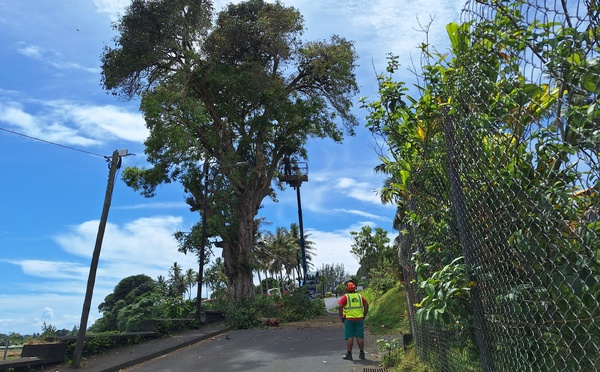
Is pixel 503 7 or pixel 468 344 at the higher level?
pixel 503 7

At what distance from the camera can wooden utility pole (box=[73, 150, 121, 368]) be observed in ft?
33.4

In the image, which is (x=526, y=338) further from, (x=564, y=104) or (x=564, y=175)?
(x=564, y=104)

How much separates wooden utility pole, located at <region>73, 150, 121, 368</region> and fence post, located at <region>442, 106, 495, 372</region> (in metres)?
9.44

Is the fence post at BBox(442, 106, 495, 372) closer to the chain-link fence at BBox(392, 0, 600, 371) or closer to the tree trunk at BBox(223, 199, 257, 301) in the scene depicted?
the chain-link fence at BBox(392, 0, 600, 371)

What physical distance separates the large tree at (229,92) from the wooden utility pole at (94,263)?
39.5ft

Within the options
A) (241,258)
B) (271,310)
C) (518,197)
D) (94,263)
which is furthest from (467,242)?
Answer: (241,258)

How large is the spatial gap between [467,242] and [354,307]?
7.37m

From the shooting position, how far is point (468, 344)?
3.57 m

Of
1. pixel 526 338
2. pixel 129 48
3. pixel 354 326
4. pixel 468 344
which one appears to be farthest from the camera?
pixel 129 48

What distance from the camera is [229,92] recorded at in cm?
2575

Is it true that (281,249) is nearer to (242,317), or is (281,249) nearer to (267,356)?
(242,317)

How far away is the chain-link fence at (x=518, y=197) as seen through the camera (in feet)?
6.46

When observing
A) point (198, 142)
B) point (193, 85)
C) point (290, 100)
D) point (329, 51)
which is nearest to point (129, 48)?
point (193, 85)

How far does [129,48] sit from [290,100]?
8876mm
